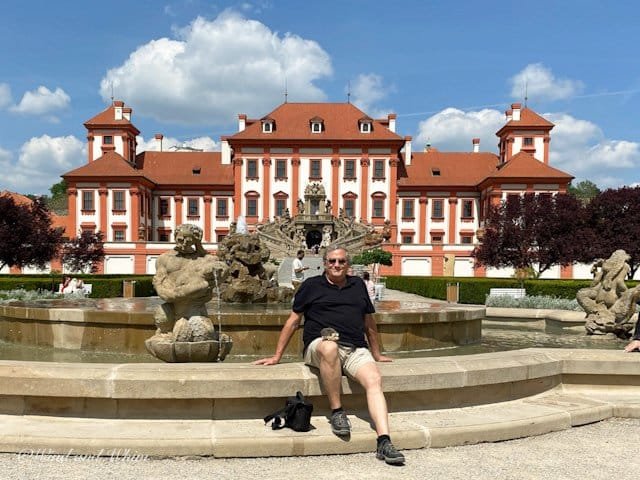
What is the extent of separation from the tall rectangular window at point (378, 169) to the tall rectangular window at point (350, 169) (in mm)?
1826

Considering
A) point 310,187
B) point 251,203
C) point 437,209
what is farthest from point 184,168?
point 437,209

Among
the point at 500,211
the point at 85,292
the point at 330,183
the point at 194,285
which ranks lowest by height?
the point at 85,292

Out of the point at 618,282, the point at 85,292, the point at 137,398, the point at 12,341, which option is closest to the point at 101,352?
the point at 12,341

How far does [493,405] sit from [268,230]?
40.9 metres

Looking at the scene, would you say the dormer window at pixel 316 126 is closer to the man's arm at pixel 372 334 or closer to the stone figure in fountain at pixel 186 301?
the stone figure in fountain at pixel 186 301

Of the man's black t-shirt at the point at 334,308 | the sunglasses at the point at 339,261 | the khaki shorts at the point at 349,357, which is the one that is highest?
the sunglasses at the point at 339,261

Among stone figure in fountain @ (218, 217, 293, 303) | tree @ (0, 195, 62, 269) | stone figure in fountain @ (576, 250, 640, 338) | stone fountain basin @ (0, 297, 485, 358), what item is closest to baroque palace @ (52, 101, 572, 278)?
tree @ (0, 195, 62, 269)

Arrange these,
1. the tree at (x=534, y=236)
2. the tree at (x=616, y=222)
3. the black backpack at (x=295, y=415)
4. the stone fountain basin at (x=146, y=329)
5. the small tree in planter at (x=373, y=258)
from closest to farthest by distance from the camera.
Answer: the black backpack at (x=295, y=415), the stone fountain basin at (x=146, y=329), the tree at (x=534, y=236), the tree at (x=616, y=222), the small tree in planter at (x=373, y=258)

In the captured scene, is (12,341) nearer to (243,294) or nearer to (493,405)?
(243,294)

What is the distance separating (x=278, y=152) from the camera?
51.2 meters

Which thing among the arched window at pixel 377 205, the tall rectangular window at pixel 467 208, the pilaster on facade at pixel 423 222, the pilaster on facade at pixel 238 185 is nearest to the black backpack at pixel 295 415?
the arched window at pixel 377 205

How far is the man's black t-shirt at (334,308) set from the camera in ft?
15.4

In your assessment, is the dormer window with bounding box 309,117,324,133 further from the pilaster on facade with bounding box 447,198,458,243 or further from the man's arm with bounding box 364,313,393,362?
the man's arm with bounding box 364,313,393,362

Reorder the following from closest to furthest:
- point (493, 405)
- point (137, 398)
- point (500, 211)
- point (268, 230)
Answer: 1. point (137, 398)
2. point (493, 405)
3. point (500, 211)
4. point (268, 230)
